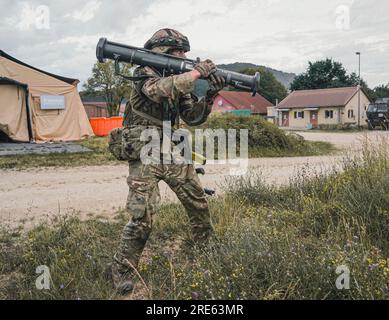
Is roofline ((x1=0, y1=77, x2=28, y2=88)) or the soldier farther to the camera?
roofline ((x1=0, y1=77, x2=28, y2=88))

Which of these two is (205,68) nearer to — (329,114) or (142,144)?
(142,144)

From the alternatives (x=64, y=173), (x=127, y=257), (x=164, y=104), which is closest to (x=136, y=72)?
(x=164, y=104)

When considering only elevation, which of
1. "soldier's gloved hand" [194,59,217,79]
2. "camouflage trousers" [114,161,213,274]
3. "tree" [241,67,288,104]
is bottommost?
"camouflage trousers" [114,161,213,274]

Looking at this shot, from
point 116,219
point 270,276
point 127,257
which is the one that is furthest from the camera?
point 116,219

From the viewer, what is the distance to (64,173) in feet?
28.7

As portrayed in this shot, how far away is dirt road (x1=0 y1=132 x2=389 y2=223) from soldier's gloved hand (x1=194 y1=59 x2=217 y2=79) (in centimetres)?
273

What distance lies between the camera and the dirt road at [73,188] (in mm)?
5617

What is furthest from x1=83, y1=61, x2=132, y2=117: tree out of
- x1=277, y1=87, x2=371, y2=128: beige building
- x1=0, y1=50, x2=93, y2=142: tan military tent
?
x1=277, y1=87, x2=371, y2=128: beige building

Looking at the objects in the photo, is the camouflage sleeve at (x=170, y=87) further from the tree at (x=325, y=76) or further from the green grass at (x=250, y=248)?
the tree at (x=325, y=76)

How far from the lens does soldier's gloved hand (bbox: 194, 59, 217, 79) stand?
10.3 ft

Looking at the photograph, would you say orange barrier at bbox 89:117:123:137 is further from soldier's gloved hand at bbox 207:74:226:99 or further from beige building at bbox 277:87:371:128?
beige building at bbox 277:87:371:128

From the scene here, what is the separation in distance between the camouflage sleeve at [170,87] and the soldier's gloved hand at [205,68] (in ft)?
0.42
